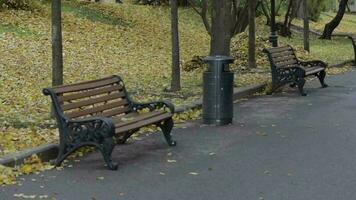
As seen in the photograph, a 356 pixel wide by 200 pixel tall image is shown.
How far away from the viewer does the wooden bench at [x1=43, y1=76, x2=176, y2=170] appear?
6.92 m

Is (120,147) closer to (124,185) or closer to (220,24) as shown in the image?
(124,185)

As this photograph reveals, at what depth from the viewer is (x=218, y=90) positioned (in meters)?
9.73

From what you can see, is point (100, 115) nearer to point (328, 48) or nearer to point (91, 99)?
point (91, 99)

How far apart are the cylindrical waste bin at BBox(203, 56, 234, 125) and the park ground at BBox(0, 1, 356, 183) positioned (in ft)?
2.27

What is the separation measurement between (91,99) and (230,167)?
1774mm

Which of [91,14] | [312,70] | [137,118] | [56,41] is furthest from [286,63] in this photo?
[91,14]

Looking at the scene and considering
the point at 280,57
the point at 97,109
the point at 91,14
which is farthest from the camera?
the point at 91,14

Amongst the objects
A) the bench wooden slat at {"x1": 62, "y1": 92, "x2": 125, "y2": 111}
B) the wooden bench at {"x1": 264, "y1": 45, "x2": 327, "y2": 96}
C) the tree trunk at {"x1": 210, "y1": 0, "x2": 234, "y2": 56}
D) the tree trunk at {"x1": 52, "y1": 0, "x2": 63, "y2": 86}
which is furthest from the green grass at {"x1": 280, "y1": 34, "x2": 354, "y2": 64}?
the bench wooden slat at {"x1": 62, "y1": 92, "x2": 125, "y2": 111}

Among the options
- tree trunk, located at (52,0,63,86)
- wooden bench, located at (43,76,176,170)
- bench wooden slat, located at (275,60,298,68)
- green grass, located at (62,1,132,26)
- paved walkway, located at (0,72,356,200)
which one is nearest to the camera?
paved walkway, located at (0,72,356,200)

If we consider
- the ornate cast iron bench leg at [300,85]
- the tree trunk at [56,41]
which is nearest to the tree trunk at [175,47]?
the ornate cast iron bench leg at [300,85]

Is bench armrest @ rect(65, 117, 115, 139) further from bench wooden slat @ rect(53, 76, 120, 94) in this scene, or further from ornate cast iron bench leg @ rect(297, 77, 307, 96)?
ornate cast iron bench leg @ rect(297, 77, 307, 96)

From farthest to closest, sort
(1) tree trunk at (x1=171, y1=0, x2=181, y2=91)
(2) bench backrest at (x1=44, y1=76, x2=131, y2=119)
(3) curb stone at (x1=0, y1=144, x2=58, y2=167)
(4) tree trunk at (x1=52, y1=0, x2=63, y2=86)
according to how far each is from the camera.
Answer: (1) tree trunk at (x1=171, y1=0, x2=181, y2=91) < (4) tree trunk at (x1=52, y1=0, x2=63, y2=86) < (2) bench backrest at (x1=44, y1=76, x2=131, y2=119) < (3) curb stone at (x1=0, y1=144, x2=58, y2=167)

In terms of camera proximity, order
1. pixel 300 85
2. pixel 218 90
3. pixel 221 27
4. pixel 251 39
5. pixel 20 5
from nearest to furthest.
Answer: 1. pixel 218 90
2. pixel 300 85
3. pixel 221 27
4. pixel 251 39
5. pixel 20 5

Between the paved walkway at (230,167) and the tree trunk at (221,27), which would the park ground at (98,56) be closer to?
the paved walkway at (230,167)
